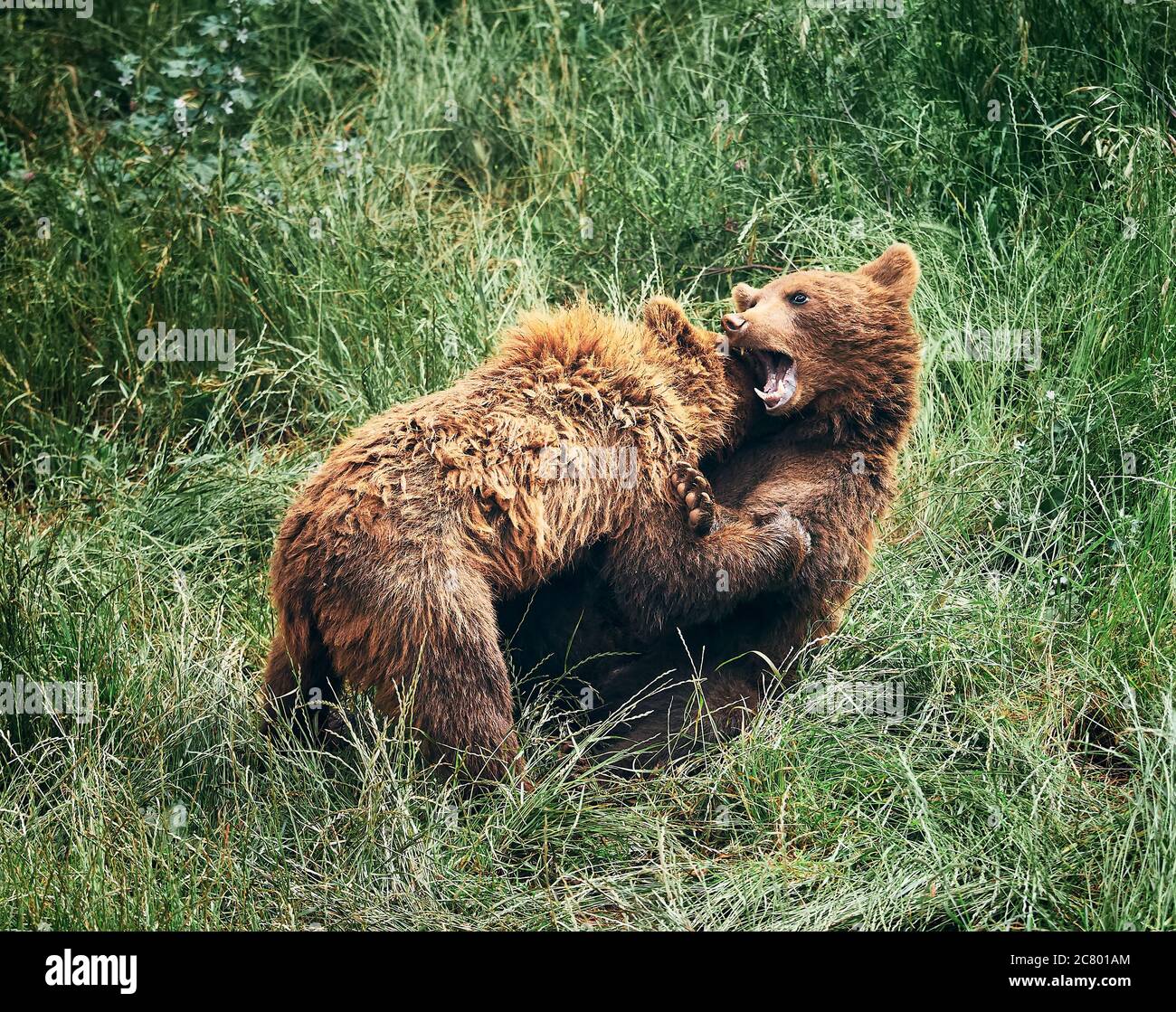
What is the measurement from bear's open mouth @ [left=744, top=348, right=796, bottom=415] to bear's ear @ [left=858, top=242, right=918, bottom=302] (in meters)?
0.47

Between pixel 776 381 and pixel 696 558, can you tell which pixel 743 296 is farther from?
pixel 696 558

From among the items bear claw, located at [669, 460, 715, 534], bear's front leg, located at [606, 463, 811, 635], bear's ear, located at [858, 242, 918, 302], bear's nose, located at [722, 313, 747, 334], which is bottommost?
bear's front leg, located at [606, 463, 811, 635]

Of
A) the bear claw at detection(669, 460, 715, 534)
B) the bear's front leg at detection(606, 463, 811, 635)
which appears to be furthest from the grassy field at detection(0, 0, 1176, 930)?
the bear claw at detection(669, 460, 715, 534)

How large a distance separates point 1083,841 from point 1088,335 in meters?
2.49

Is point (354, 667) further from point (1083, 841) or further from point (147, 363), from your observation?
point (147, 363)

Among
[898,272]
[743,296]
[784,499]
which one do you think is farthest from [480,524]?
[898,272]

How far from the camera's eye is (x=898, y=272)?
4.64 m

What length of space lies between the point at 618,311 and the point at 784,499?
2.15m

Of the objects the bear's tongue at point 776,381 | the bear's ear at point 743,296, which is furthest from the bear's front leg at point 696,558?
the bear's ear at point 743,296

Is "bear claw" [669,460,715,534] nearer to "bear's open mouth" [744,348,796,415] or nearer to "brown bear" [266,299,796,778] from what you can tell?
"brown bear" [266,299,796,778]

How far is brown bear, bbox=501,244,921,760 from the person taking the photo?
4344 mm

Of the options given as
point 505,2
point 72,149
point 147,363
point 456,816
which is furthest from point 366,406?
point 505,2

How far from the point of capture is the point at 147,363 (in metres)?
6.22

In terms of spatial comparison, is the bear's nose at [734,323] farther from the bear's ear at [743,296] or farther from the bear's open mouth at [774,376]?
the bear's ear at [743,296]
